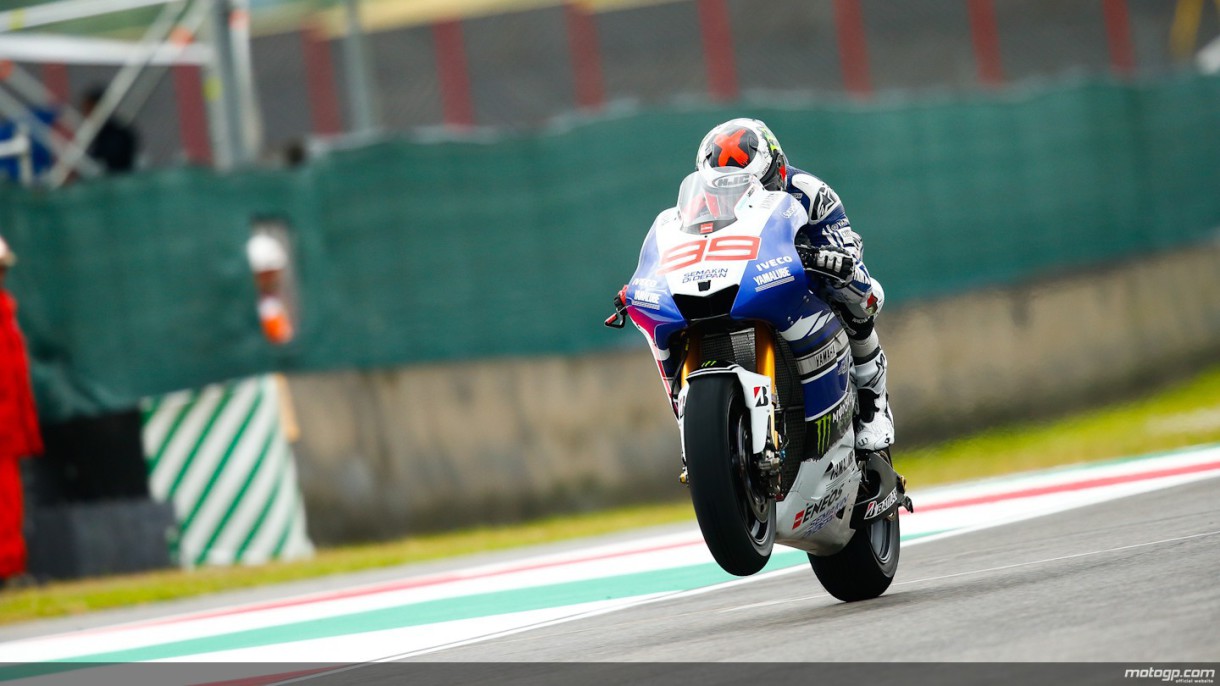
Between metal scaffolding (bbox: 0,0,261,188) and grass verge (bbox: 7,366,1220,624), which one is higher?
metal scaffolding (bbox: 0,0,261,188)

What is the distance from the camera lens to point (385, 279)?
13.2m

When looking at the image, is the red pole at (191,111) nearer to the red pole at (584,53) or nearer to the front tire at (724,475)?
the red pole at (584,53)

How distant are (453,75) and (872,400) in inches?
622

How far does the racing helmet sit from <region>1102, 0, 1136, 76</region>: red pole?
48.5 ft

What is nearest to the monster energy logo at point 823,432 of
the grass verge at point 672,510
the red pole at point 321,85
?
the grass verge at point 672,510

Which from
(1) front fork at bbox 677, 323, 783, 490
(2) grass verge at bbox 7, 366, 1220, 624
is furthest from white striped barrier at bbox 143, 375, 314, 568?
(1) front fork at bbox 677, 323, 783, 490

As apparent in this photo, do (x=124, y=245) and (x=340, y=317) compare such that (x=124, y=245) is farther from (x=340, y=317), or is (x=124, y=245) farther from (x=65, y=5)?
(x=65, y=5)

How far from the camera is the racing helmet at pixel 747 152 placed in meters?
6.54

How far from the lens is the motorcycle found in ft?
19.0

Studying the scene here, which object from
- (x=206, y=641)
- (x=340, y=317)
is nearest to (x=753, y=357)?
(x=206, y=641)

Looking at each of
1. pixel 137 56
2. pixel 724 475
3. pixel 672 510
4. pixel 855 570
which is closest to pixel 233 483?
pixel 672 510

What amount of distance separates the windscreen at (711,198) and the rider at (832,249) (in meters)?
0.06

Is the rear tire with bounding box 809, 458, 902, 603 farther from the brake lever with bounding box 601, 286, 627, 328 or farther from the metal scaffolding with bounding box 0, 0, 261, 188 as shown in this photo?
the metal scaffolding with bounding box 0, 0, 261, 188

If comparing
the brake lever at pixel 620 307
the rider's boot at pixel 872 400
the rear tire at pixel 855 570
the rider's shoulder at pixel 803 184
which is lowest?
the rear tire at pixel 855 570
